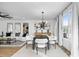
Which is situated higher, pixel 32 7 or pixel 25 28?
pixel 32 7

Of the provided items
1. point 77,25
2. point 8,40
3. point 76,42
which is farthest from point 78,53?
Answer: point 8,40

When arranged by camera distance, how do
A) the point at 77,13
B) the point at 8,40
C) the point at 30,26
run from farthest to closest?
the point at 30,26
the point at 8,40
the point at 77,13

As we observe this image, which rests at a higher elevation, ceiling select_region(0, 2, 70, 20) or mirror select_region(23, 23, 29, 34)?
ceiling select_region(0, 2, 70, 20)

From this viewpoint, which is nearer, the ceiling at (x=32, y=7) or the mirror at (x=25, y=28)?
the ceiling at (x=32, y=7)

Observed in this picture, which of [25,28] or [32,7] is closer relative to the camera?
[32,7]

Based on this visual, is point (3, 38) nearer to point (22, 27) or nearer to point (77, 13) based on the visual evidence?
point (22, 27)

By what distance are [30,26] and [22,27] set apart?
0.98 m

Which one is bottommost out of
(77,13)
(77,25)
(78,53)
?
(78,53)

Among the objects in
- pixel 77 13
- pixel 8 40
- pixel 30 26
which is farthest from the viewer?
pixel 30 26

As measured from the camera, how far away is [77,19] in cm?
603

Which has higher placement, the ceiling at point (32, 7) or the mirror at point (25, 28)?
the ceiling at point (32, 7)

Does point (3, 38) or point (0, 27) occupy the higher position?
point (0, 27)

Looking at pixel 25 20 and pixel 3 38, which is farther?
pixel 25 20

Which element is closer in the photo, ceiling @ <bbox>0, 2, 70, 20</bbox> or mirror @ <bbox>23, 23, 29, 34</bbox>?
ceiling @ <bbox>0, 2, 70, 20</bbox>
